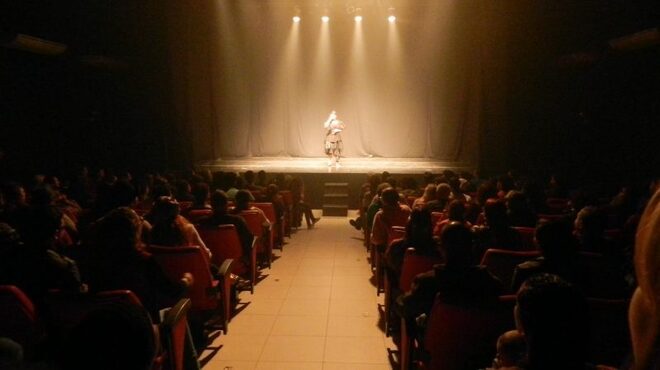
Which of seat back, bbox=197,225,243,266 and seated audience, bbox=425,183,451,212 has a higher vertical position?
seated audience, bbox=425,183,451,212

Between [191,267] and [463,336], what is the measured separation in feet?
6.29

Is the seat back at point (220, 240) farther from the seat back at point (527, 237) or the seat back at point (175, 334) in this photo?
the seat back at point (527, 237)

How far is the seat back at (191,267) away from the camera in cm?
328

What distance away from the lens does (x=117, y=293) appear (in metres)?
2.16

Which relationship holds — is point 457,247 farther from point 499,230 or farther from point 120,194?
point 120,194

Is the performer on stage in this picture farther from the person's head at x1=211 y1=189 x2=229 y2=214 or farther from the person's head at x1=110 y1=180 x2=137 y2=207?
the person's head at x1=110 y1=180 x2=137 y2=207

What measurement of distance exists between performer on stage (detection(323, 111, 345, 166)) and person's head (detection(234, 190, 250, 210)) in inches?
298

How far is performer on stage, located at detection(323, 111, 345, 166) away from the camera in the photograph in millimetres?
13508

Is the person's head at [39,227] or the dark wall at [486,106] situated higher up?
the dark wall at [486,106]

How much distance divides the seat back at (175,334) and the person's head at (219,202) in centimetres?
180

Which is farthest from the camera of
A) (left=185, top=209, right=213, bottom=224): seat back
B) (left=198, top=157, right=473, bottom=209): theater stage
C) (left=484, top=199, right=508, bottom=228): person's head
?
(left=198, top=157, right=473, bottom=209): theater stage

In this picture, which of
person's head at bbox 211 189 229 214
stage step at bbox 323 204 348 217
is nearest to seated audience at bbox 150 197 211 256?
person's head at bbox 211 189 229 214

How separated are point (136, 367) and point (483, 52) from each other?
11.6 m

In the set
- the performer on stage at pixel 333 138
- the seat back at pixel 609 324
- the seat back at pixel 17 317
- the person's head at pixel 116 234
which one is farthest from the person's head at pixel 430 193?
the performer on stage at pixel 333 138
